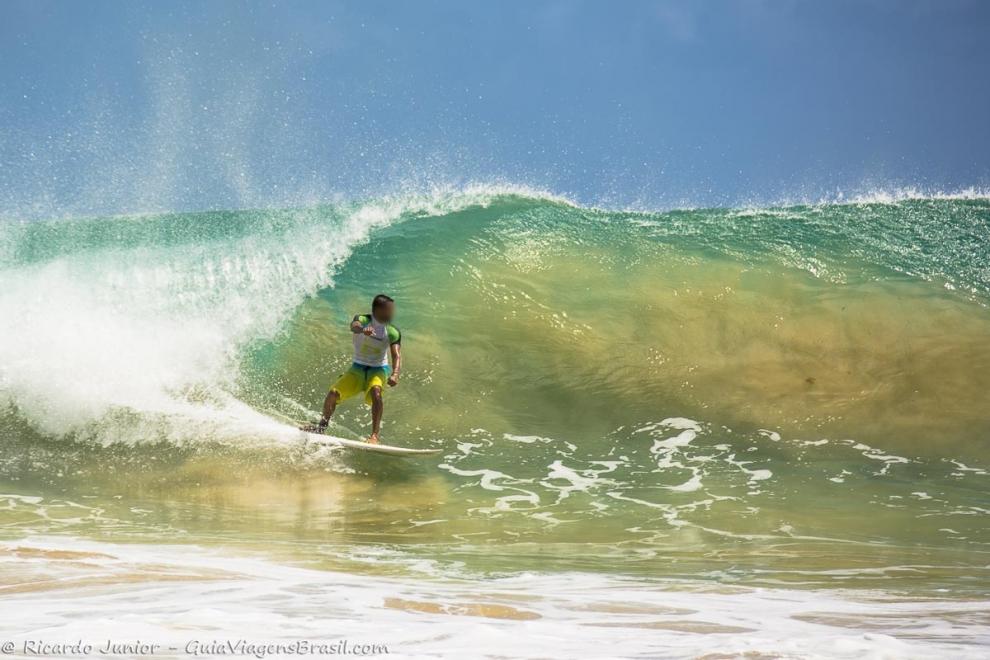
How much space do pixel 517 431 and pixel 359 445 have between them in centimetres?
183

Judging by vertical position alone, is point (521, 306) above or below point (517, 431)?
above

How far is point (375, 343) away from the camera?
26.2 feet

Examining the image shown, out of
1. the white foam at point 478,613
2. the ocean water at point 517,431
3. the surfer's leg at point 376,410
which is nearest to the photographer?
the white foam at point 478,613

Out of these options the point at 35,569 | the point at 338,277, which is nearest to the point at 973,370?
the point at 338,277

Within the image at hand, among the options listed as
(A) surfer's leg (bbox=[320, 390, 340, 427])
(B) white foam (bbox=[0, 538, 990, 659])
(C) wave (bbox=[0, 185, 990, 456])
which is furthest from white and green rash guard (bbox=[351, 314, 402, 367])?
(B) white foam (bbox=[0, 538, 990, 659])

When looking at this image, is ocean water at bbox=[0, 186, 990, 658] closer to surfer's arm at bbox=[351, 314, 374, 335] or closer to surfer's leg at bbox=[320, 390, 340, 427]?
surfer's leg at bbox=[320, 390, 340, 427]

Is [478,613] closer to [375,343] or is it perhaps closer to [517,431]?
[375,343]

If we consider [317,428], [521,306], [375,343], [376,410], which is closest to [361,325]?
[375,343]

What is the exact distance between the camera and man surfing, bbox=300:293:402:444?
25.8 feet

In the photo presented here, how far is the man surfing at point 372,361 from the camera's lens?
788cm

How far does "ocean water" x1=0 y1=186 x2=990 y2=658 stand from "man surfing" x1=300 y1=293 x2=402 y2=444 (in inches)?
19.2

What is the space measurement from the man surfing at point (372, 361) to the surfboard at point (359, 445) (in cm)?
11

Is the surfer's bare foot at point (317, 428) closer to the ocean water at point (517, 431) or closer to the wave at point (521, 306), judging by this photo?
the ocean water at point (517, 431)

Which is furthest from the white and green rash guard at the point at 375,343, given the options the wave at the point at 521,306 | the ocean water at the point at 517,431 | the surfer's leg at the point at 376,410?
the wave at the point at 521,306
